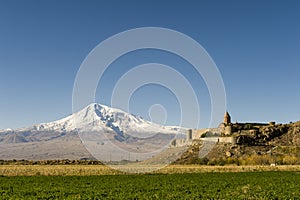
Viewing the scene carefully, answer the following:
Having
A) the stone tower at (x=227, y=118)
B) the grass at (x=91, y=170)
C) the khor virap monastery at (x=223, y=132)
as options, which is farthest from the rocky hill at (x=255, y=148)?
the grass at (x=91, y=170)

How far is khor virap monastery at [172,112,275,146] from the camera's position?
158000 mm

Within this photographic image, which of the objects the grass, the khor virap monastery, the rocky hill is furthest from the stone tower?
the grass

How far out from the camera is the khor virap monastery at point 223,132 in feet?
518

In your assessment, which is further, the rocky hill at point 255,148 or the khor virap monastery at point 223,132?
the khor virap monastery at point 223,132

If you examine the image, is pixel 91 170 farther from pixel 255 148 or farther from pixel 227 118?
pixel 227 118

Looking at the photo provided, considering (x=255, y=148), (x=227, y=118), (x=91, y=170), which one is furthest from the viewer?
(x=227, y=118)

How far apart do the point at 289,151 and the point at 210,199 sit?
11700 centimetres

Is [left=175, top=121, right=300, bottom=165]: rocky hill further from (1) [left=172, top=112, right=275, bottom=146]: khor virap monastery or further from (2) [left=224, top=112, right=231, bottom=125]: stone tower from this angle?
(2) [left=224, top=112, right=231, bottom=125]: stone tower

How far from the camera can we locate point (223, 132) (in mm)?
168250

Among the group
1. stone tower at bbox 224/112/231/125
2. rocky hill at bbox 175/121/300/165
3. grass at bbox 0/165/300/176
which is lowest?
grass at bbox 0/165/300/176

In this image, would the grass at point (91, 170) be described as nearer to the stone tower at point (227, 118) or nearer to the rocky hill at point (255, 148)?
the rocky hill at point (255, 148)

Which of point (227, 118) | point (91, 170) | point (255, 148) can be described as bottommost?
point (91, 170)

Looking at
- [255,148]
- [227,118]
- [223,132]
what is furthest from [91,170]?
[227,118]

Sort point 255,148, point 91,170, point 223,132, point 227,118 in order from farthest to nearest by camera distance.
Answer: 1. point 227,118
2. point 223,132
3. point 255,148
4. point 91,170
